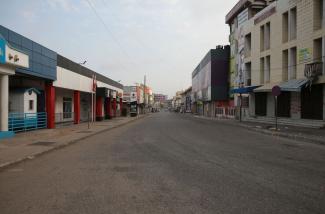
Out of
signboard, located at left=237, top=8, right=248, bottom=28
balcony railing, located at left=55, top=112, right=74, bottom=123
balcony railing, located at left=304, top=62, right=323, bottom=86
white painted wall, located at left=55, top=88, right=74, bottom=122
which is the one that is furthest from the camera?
signboard, located at left=237, top=8, right=248, bottom=28

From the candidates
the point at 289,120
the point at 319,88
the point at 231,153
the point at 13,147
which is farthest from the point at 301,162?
the point at 289,120

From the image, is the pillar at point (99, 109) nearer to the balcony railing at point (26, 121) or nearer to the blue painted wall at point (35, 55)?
the blue painted wall at point (35, 55)

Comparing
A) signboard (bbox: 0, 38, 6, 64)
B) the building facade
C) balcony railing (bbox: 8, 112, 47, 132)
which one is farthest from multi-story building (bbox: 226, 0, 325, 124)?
signboard (bbox: 0, 38, 6, 64)

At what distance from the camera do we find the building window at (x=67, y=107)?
33266mm

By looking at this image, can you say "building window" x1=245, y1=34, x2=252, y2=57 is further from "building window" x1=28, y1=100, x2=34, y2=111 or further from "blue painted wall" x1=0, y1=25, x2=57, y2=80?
"building window" x1=28, y1=100, x2=34, y2=111

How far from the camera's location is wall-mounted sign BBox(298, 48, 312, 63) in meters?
27.0

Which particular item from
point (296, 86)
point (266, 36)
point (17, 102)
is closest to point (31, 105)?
point (17, 102)

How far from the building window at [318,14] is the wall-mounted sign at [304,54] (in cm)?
182

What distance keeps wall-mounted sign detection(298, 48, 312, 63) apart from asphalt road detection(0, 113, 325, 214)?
1777cm

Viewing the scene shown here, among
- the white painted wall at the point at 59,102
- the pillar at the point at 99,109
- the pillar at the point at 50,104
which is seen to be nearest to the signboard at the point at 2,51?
the pillar at the point at 50,104

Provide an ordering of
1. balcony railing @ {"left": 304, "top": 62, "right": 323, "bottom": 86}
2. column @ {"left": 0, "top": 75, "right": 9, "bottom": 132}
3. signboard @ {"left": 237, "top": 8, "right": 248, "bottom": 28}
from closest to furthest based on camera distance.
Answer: column @ {"left": 0, "top": 75, "right": 9, "bottom": 132} < balcony railing @ {"left": 304, "top": 62, "right": 323, "bottom": 86} < signboard @ {"left": 237, "top": 8, "right": 248, "bottom": 28}

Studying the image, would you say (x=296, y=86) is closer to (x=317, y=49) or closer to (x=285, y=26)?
(x=317, y=49)

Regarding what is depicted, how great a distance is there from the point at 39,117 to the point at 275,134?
1565cm

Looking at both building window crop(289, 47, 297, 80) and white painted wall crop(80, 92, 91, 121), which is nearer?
building window crop(289, 47, 297, 80)
